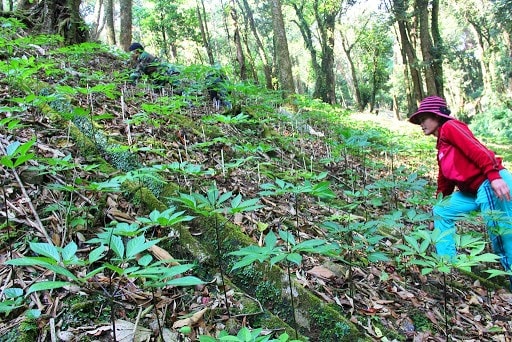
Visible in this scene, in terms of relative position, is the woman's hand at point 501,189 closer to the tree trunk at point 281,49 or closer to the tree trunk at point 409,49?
the tree trunk at point 281,49

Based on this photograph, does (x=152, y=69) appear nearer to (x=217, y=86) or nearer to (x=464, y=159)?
(x=217, y=86)

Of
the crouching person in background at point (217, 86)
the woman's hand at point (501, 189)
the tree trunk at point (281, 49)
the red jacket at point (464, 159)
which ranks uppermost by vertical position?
the tree trunk at point (281, 49)

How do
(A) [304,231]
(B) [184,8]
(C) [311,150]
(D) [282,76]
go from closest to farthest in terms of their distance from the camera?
(A) [304,231], (C) [311,150], (D) [282,76], (B) [184,8]

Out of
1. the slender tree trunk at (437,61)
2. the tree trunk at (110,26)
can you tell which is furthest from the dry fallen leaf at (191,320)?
the slender tree trunk at (437,61)

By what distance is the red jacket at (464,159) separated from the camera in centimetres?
319

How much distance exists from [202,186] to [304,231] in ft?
3.36

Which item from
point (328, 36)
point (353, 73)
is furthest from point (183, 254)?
point (353, 73)

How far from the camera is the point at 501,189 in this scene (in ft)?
9.98

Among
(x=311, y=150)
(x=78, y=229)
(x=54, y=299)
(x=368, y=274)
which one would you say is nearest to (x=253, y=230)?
(x=368, y=274)

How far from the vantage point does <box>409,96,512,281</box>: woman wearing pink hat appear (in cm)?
312

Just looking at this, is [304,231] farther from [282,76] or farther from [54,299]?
[282,76]

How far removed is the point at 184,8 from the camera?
19453 millimetres

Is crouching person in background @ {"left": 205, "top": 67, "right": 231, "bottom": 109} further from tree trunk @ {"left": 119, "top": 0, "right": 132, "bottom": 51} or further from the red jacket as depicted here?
tree trunk @ {"left": 119, "top": 0, "right": 132, "bottom": 51}

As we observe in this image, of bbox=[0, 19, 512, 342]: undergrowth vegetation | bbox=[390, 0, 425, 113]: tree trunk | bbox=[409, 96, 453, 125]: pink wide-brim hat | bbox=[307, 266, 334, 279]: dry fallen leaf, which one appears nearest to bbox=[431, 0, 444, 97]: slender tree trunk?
bbox=[390, 0, 425, 113]: tree trunk
